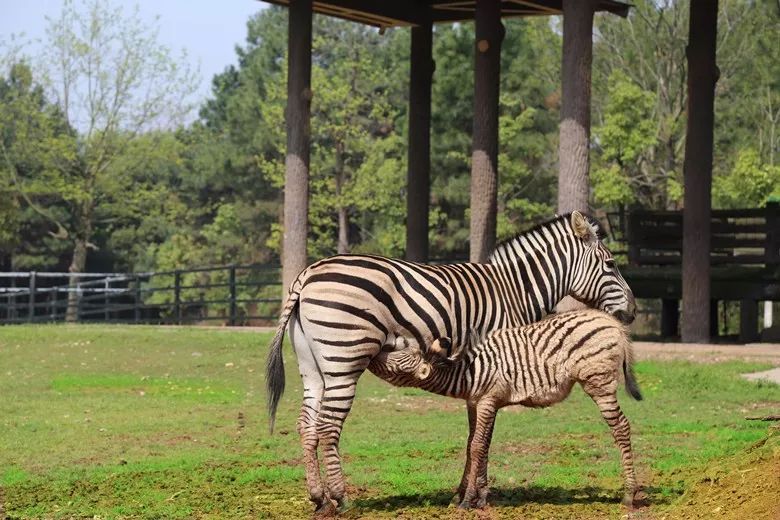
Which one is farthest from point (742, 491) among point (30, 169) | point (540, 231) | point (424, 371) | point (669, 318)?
point (30, 169)

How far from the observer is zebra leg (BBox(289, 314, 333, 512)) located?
8992 millimetres

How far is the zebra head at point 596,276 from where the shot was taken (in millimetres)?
10062

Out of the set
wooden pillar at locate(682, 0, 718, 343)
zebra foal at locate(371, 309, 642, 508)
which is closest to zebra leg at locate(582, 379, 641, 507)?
zebra foal at locate(371, 309, 642, 508)

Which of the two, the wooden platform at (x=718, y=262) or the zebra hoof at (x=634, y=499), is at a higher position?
the wooden platform at (x=718, y=262)

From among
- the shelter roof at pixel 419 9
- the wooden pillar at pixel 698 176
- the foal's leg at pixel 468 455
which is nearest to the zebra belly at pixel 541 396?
the foal's leg at pixel 468 455

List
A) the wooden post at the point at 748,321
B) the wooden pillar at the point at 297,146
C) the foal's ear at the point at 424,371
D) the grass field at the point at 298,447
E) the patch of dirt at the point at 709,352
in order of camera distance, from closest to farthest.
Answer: the foal's ear at the point at 424,371
the grass field at the point at 298,447
the patch of dirt at the point at 709,352
the wooden pillar at the point at 297,146
the wooden post at the point at 748,321

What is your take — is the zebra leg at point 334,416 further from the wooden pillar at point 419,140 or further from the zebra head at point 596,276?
the wooden pillar at point 419,140

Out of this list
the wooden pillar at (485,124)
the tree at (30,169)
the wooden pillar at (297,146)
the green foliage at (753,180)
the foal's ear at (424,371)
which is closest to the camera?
the foal's ear at (424,371)

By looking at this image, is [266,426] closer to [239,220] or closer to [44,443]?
[44,443]

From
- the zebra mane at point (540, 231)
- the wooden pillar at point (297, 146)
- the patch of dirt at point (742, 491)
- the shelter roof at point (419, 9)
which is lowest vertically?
the patch of dirt at point (742, 491)

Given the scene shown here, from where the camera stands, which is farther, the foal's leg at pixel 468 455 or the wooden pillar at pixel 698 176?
the wooden pillar at pixel 698 176

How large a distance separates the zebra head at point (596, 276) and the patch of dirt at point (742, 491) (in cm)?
153

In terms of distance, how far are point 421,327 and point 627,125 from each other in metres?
29.4

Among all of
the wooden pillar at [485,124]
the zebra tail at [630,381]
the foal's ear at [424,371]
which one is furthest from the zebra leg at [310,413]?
the wooden pillar at [485,124]
